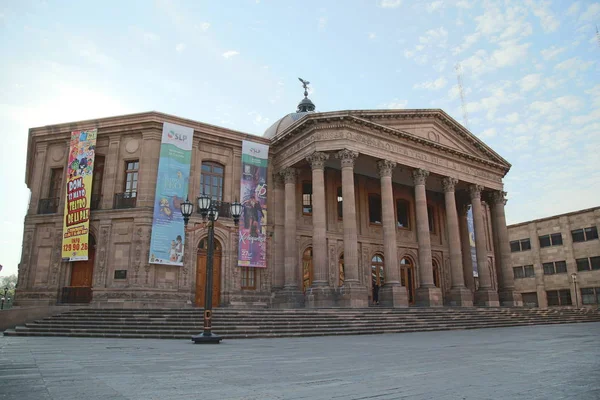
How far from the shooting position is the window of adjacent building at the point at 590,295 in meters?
35.6

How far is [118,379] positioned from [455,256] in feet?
74.0

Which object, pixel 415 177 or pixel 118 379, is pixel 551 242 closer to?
pixel 415 177

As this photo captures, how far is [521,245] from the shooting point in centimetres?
4212

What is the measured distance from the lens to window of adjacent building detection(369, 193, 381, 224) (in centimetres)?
2722

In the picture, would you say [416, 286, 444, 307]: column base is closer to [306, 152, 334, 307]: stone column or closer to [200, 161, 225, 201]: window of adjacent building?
[306, 152, 334, 307]: stone column

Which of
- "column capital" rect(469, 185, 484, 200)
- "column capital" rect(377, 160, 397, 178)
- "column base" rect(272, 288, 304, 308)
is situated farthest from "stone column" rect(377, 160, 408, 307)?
"column capital" rect(469, 185, 484, 200)

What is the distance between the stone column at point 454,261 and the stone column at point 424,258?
1.81 meters

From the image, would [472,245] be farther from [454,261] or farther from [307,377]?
[307,377]

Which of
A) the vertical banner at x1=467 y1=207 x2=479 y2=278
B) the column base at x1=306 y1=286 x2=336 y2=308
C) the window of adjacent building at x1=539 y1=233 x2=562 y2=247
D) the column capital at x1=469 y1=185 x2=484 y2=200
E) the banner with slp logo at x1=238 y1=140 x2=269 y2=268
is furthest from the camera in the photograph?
the window of adjacent building at x1=539 y1=233 x2=562 y2=247

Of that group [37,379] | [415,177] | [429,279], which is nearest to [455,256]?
[429,279]

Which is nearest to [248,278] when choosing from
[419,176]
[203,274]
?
[203,274]

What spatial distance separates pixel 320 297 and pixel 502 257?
14.2 meters

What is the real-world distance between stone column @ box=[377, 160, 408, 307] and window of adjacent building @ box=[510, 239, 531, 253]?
25.5 metres

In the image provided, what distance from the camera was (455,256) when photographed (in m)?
24.4
